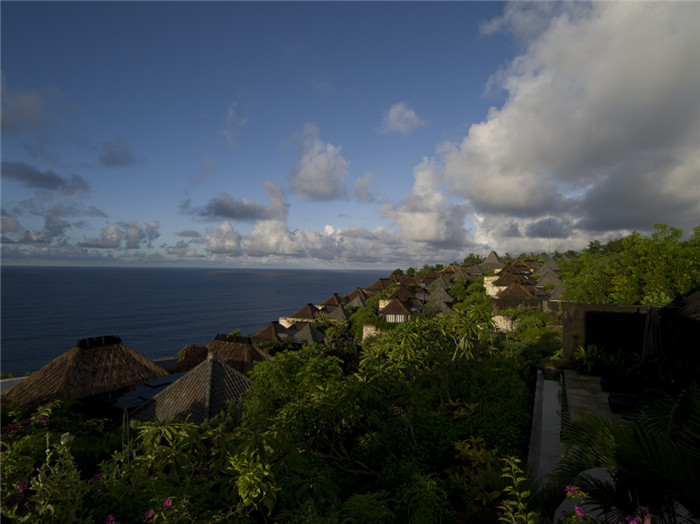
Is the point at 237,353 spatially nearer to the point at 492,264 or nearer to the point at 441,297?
the point at 441,297

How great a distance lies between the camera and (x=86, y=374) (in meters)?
16.6

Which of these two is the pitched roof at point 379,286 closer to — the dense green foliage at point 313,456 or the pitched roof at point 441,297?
the pitched roof at point 441,297

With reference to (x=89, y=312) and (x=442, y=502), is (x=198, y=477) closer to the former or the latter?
(x=442, y=502)

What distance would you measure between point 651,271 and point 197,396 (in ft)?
91.3

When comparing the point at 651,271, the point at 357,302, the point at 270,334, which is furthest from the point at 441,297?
the point at 651,271

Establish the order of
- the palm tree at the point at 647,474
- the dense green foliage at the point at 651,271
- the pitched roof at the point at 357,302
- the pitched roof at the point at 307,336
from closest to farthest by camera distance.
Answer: the palm tree at the point at 647,474 < the dense green foliage at the point at 651,271 < the pitched roof at the point at 307,336 < the pitched roof at the point at 357,302

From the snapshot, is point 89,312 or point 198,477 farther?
point 89,312

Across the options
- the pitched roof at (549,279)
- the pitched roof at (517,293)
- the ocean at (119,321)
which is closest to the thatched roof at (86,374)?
the pitched roof at (517,293)

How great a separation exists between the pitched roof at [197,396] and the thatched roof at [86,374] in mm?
4408

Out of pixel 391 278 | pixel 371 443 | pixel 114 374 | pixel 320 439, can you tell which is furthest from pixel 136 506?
pixel 391 278

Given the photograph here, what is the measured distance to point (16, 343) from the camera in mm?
73250

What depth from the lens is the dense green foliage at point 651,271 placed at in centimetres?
1962

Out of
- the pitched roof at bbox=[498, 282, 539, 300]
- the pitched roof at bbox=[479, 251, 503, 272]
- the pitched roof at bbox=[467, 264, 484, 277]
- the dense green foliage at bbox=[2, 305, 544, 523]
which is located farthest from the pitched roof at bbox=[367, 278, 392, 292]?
the dense green foliage at bbox=[2, 305, 544, 523]

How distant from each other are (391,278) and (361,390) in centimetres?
8887
